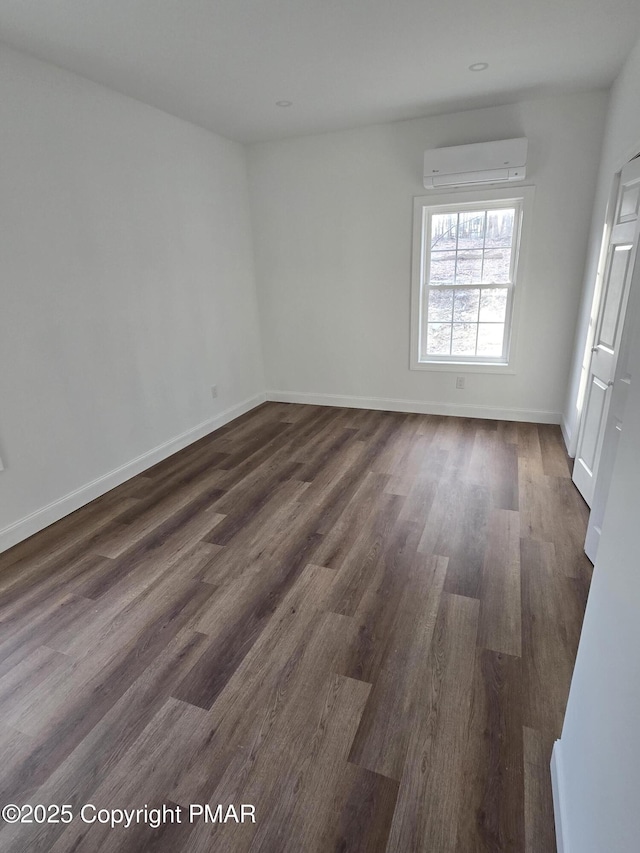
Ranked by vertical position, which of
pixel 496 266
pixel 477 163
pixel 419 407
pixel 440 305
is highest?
pixel 477 163

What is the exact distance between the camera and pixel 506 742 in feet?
4.66

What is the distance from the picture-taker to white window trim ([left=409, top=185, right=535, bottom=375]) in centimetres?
374

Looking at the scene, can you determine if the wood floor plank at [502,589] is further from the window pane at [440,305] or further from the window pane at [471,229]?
the window pane at [471,229]

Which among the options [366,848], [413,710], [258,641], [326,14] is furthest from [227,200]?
[366,848]

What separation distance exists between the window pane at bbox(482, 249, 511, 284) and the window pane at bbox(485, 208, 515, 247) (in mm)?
77

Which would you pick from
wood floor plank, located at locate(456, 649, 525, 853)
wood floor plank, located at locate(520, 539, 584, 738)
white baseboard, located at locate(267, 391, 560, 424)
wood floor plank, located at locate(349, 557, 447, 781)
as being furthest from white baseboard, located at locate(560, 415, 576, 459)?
wood floor plank, located at locate(456, 649, 525, 853)

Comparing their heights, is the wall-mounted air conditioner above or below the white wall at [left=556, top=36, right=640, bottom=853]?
above

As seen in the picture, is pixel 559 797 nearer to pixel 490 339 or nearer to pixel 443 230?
pixel 490 339

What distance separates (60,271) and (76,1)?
134 centimetres

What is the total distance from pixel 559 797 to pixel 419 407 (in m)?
3.65

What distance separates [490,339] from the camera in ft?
13.9

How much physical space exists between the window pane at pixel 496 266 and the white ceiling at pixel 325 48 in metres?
1.15

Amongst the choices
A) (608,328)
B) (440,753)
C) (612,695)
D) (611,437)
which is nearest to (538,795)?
(440,753)

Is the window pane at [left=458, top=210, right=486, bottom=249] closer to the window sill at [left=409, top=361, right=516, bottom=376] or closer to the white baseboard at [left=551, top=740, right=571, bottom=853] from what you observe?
the window sill at [left=409, top=361, right=516, bottom=376]
